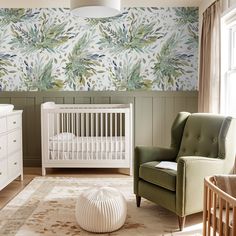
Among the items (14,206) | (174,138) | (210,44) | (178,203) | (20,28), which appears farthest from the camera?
(20,28)

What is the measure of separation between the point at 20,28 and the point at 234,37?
2.94 metres

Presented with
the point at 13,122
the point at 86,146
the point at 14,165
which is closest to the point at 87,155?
the point at 86,146

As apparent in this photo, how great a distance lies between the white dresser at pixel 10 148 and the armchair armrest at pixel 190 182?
6.20 ft

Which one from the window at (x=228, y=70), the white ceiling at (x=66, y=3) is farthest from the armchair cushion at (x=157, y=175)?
the white ceiling at (x=66, y=3)

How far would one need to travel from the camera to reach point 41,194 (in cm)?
371

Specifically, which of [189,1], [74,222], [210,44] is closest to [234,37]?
[210,44]

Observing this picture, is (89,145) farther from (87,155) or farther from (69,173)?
(69,173)

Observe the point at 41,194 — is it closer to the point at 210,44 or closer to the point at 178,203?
the point at 178,203

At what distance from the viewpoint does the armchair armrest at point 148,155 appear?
3324mm

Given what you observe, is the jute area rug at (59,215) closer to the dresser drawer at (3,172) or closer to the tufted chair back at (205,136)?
the dresser drawer at (3,172)

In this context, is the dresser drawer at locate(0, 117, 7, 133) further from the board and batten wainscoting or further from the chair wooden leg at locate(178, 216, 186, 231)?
the chair wooden leg at locate(178, 216, 186, 231)

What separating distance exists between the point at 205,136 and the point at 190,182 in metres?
0.66

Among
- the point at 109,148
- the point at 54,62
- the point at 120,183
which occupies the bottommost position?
the point at 120,183

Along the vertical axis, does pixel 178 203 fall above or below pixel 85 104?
below
